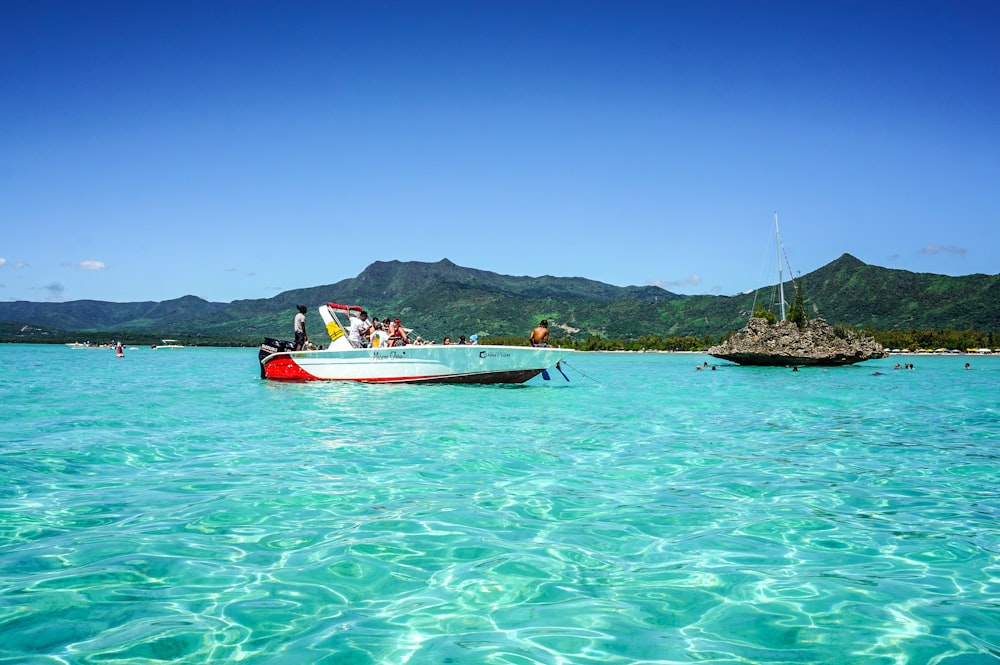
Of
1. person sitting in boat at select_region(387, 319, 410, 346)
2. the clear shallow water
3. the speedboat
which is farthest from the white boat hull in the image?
the clear shallow water

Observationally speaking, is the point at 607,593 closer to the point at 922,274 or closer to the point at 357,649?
the point at 357,649

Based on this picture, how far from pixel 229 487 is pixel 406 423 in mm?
6199

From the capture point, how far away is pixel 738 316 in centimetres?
18100

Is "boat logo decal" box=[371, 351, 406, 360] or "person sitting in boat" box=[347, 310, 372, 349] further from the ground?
"person sitting in boat" box=[347, 310, 372, 349]

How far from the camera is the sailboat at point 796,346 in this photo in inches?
2112

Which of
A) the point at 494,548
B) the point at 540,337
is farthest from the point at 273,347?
the point at 494,548

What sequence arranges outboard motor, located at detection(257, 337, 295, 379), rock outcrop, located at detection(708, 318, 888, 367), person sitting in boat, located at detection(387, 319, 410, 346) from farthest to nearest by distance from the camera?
rock outcrop, located at detection(708, 318, 888, 367)
outboard motor, located at detection(257, 337, 295, 379)
person sitting in boat, located at detection(387, 319, 410, 346)

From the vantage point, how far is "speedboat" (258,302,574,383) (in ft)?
73.0

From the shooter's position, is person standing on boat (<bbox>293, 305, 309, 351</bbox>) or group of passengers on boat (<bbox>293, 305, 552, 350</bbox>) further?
person standing on boat (<bbox>293, 305, 309, 351</bbox>)

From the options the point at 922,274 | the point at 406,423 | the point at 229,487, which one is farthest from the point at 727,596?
the point at 922,274

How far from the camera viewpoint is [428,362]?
22.4 meters

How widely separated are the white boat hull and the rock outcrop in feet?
120

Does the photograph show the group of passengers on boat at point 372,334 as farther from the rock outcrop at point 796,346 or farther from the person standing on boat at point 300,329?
the rock outcrop at point 796,346

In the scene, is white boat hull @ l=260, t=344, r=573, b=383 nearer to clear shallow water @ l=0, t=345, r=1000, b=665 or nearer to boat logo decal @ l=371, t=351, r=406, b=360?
boat logo decal @ l=371, t=351, r=406, b=360
